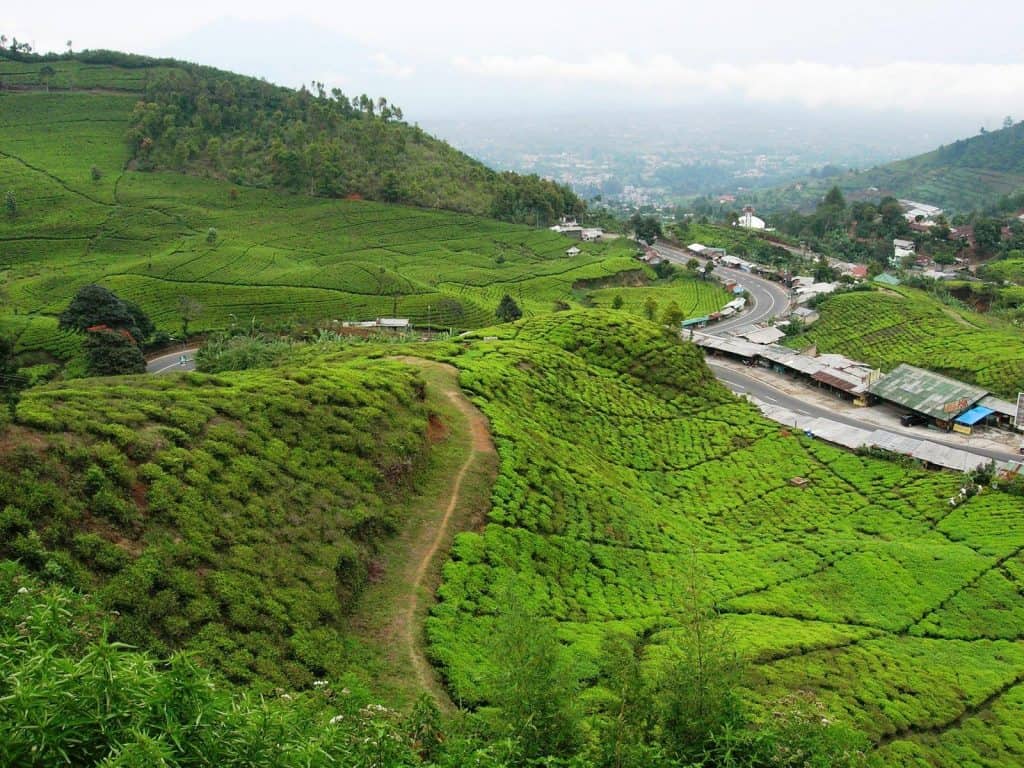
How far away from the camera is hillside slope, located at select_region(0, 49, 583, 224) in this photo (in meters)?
92.2

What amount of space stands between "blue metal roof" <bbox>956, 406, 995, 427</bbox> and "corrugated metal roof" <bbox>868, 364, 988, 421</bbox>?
0.29 metres

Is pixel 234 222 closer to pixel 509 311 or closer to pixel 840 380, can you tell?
pixel 509 311

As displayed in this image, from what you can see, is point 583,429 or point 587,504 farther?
point 583,429

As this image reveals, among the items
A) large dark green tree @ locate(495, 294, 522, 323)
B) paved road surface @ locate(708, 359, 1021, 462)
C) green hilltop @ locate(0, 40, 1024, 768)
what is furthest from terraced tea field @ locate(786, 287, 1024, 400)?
large dark green tree @ locate(495, 294, 522, 323)

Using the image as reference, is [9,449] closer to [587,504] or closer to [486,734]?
[486,734]

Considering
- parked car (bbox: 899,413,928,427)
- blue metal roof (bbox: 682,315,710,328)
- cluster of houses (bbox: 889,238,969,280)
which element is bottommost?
parked car (bbox: 899,413,928,427)

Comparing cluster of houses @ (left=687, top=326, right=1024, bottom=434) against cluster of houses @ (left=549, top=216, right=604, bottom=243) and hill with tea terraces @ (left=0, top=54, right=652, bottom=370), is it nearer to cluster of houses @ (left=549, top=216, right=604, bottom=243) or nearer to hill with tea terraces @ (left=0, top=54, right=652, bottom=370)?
hill with tea terraces @ (left=0, top=54, right=652, bottom=370)

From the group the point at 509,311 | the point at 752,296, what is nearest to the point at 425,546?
the point at 509,311

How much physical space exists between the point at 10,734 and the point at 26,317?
56537mm

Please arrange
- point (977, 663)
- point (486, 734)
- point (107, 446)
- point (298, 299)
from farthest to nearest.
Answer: point (298, 299), point (977, 663), point (107, 446), point (486, 734)

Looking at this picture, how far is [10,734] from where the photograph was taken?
19.1 ft

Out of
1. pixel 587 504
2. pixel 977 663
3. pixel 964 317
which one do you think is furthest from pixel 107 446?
pixel 964 317

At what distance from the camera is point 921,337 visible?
60.6m

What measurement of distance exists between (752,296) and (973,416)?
39324 millimetres
